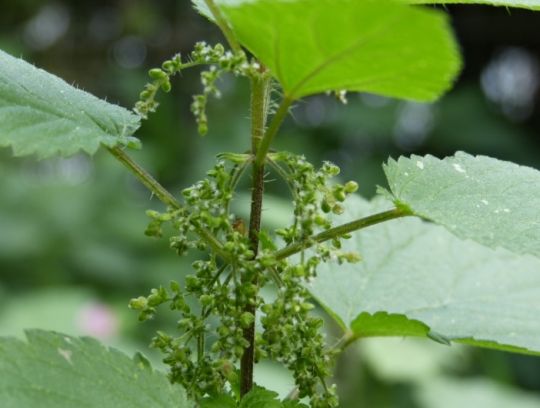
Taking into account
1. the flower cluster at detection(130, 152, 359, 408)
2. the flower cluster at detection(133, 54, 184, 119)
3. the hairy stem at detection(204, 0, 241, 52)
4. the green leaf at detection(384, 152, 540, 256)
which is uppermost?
the hairy stem at detection(204, 0, 241, 52)

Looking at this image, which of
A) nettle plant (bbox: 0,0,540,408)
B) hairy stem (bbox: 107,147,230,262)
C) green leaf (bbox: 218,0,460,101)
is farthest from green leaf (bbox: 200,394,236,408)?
green leaf (bbox: 218,0,460,101)

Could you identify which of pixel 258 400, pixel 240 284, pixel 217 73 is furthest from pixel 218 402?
pixel 217 73

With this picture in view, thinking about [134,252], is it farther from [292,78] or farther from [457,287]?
[292,78]

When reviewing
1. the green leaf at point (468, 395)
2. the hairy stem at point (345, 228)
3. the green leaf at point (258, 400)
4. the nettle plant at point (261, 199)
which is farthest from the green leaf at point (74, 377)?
the green leaf at point (468, 395)

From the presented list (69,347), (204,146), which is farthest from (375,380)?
(69,347)

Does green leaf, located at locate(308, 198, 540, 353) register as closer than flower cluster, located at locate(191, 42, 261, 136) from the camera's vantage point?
No

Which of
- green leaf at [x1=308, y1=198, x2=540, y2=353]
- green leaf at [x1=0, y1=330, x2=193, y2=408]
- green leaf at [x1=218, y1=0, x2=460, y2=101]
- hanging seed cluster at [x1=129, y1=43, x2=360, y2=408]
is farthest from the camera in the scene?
green leaf at [x1=308, y1=198, x2=540, y2=353]

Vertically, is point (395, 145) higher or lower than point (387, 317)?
higher

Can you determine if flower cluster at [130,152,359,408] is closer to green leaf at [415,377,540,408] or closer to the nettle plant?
the nettle plant
